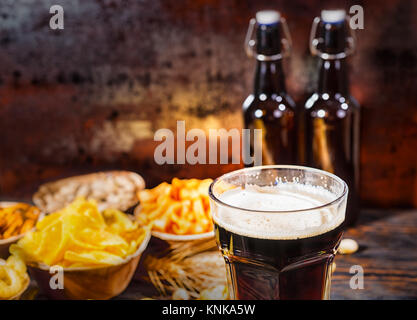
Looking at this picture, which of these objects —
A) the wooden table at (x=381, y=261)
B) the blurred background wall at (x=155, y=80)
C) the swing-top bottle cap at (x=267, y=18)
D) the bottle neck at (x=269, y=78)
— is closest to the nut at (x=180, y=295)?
the wooden table at (x=381, y=261)

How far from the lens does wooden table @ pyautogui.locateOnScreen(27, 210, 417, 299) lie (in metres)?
0.92

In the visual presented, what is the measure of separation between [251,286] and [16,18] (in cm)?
70

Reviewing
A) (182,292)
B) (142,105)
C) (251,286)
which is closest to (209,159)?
(142,105)

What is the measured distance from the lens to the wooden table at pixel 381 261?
917 millimetres

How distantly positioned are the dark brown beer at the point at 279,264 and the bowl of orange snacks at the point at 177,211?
0.18m

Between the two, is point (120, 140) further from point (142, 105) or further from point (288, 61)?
point (288, 61)

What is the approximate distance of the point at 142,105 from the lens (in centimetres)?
116

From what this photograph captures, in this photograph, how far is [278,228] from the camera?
28.1 inches

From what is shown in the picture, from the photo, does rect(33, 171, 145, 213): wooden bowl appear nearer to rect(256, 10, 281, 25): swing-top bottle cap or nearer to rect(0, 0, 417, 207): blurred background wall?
rect(0, 0, 417, 207): blurred background wall

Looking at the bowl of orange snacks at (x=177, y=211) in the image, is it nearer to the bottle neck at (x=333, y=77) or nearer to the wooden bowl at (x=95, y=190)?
the wooden bowl at (x=95, y=190)

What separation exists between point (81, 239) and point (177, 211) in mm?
184

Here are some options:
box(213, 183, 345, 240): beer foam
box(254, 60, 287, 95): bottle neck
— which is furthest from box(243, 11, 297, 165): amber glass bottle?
box(213, 183, 345, 240): beer foam

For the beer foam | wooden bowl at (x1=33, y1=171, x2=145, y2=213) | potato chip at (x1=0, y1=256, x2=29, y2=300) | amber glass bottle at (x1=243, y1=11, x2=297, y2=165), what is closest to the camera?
the beer foam

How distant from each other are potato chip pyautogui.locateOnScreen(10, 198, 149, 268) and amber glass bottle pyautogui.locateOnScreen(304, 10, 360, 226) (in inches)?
14.8
